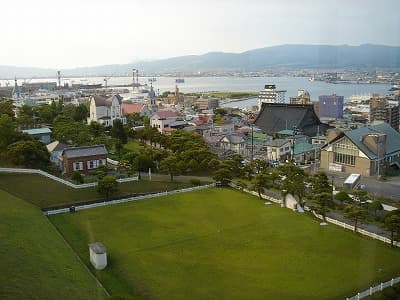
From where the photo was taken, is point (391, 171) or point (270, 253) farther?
point (391, 171)

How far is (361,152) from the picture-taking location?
35.6 ft

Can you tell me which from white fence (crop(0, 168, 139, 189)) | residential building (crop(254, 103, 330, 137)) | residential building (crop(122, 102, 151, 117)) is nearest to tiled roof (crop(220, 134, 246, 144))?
residential building (crop(254, 103, 330, 137))

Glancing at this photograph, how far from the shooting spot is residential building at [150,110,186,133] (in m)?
16.9

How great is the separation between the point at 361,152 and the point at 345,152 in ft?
1.60

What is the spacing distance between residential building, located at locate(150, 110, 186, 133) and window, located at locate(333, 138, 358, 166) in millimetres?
7245

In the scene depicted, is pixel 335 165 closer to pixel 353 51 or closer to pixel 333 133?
pixel 333 133

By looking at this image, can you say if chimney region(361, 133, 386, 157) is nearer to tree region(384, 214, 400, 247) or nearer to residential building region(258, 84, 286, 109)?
tree region(384, 214, 400, 247)

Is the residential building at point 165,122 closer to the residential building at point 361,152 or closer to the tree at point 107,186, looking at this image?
the residential building at point 361,152

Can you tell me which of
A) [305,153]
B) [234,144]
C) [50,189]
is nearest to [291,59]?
[234,144]

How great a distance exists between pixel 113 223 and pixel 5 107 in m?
10.4

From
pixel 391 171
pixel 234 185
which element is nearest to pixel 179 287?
pixel 234 185

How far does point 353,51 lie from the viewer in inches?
291

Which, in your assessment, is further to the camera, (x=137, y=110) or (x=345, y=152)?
(x=137, y=110)

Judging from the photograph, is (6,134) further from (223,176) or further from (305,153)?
(305,153)
